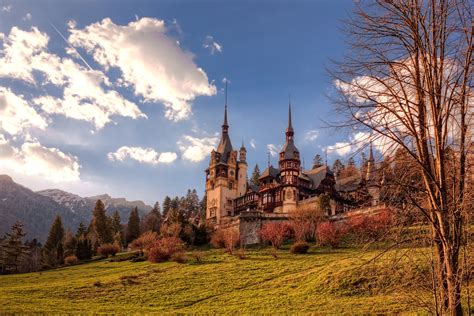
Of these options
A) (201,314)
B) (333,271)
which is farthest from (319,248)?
(201,314)

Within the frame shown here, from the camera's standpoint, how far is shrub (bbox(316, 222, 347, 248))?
49.4 m

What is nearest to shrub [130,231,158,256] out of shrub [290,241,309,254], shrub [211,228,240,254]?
shrub [211,228,240,254]

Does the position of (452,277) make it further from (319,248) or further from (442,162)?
(319,248)

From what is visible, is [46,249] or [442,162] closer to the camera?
[442,162]

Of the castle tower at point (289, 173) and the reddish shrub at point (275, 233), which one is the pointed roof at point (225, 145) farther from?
the reddish shrub at point (275, 233)

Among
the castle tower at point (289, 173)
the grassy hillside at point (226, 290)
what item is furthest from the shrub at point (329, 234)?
the castle tower at point (289, 173)

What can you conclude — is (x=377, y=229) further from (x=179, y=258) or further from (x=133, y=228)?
(x=133, y=228)

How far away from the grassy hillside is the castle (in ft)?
63.4

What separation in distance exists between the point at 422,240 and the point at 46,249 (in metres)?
91.6

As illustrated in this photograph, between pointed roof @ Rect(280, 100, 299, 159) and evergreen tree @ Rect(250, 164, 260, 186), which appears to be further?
evergreen tree @ Rect(250, 164, 260, 186)

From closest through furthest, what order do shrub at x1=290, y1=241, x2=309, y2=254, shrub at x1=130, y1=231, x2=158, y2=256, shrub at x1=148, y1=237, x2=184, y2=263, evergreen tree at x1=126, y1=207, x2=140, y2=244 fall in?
shrub at x1=290, y1=241, x2=309, y2=254 < shrub at x1=148, y1=237, x2=184, y2=263 < shrub at x1=130, y1=231, x2=158, y2=256 < evergreen tree at x1=126, y1=207, x2=140, y2=244

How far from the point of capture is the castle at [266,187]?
2685 inches

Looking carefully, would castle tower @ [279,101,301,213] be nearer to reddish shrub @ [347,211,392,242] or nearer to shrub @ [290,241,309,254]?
shrub @ [290,241,309,254]

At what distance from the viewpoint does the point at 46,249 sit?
87.9 metres
